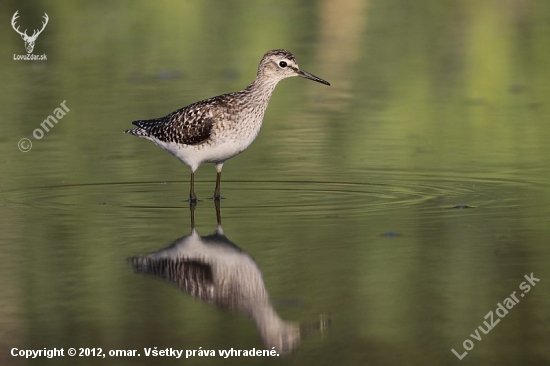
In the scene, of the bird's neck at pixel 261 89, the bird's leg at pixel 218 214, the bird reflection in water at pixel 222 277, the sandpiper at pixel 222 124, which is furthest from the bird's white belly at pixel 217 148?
the bird reflection in water at pixel 222 277

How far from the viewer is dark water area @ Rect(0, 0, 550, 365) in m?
7.96

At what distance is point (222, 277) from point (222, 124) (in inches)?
145

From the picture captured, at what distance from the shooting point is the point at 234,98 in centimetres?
1295

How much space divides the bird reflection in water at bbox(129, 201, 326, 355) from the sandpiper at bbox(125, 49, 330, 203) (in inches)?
79.8

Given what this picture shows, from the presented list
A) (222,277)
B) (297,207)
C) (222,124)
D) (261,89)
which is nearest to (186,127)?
(222,124)

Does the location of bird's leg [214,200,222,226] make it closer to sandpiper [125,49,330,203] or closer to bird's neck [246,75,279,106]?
sandpiper [125,49,330,203]

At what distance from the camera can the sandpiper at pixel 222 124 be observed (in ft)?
41.5

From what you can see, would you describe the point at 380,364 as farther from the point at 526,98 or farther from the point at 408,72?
the point at 408,72

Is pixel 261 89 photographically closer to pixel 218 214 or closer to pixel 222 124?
pixel 222 124

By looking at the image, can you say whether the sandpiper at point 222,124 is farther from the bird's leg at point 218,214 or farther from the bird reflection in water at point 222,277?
the bird reflection in water at point 222,277

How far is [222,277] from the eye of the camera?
922 centimetres

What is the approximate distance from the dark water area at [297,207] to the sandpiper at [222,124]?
0.46 metres

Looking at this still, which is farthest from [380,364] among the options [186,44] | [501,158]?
[186,44]

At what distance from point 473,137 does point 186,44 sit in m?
9.90
